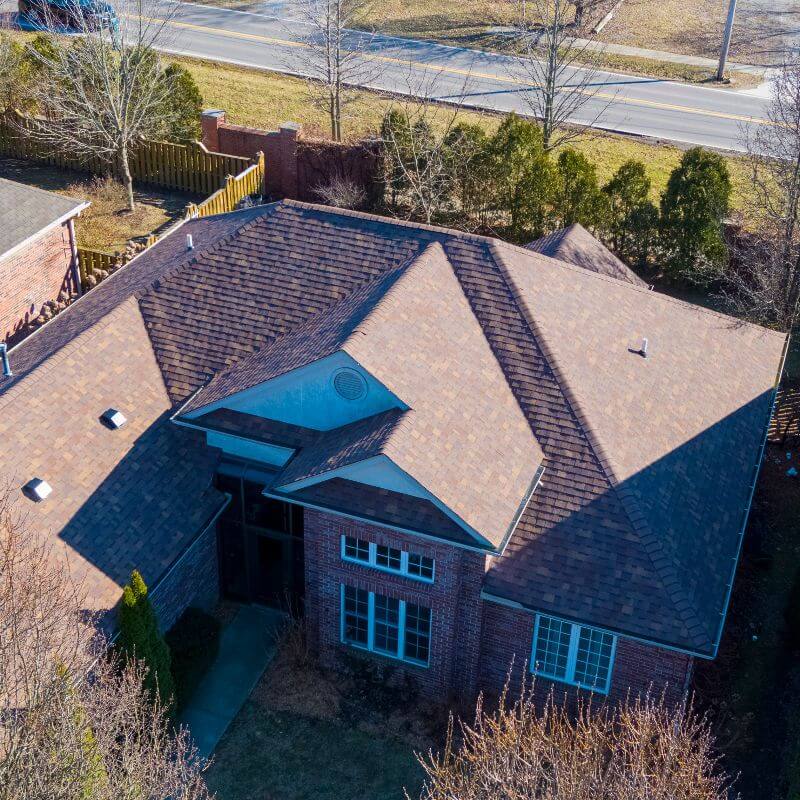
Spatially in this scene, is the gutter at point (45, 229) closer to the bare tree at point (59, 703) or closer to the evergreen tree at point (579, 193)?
the bare tree at point (59, 703)

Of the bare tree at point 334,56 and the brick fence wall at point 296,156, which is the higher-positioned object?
the bare tree at point 334,56

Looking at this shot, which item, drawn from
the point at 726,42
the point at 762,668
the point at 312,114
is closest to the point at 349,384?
the point at 762,668

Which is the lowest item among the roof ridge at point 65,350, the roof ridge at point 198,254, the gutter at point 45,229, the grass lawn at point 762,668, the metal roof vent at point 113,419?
the grass lawn at point 762,668

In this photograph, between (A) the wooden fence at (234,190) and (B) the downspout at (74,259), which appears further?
(A) the wooden fence at (234,190)

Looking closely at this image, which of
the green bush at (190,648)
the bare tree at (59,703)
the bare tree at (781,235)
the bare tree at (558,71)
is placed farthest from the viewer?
the bare tree at (558,71)

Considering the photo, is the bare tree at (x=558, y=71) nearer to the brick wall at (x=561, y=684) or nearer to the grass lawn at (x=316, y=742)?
the brick wall at (x=561, y=684)

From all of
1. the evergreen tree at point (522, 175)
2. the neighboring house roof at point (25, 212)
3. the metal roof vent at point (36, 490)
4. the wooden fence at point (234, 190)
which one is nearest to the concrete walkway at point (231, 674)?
the metal roof vent at point (36, 490)

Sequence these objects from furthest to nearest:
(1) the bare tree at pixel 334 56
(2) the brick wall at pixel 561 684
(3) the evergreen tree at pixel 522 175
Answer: (1) the bare tree at pixel 334 56 < (3) the evergreen tree at pixel 522 175 < (2) the brick wall at pixel 561 684
